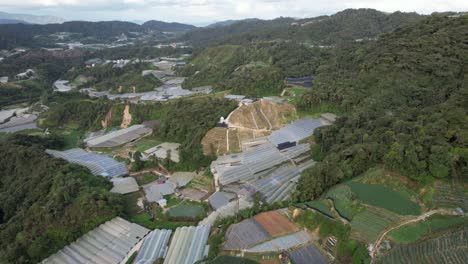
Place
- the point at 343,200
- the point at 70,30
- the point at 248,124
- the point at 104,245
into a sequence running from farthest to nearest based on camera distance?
1. the point at 70,30
2. the point at 248,124
3. the point at 104,245
4. the point at 343,200

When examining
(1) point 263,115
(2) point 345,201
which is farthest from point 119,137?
(2) point 345,201

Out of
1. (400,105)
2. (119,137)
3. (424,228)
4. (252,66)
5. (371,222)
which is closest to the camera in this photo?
(424,228)

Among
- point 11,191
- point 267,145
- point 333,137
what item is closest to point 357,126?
point 333,137

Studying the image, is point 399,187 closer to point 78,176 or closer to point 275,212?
point 275,212

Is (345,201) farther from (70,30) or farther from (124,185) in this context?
(70,30)

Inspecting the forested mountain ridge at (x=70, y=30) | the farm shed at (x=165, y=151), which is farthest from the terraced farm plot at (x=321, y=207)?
the forested mountain ridge at (x=70, y=30)

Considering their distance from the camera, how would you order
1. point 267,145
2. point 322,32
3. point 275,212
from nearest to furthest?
point 275,212, point 267,145, point 322,32
